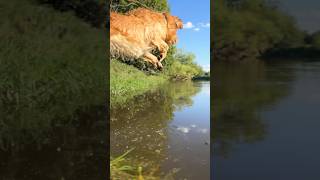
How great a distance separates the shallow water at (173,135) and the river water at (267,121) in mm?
1334

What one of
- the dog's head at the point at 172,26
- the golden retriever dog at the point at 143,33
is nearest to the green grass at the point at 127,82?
the golden retriever dog at the point at 143,33

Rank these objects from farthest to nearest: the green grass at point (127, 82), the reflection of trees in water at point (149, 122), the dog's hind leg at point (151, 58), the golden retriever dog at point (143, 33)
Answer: the green grass at point (127, 82) < the dog's hind leg at point (151, 58) < the golden retriever dog at point (143, 33) < the reflection of trees in water at point (149, 122)

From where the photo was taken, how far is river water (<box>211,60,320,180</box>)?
2.19 metres

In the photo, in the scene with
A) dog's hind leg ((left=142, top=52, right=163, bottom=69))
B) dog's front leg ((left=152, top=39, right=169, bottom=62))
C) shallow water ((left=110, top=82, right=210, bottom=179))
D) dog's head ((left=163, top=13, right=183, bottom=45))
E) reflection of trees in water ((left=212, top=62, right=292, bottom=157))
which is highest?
dog's head ((left=163, top=13, right=183, bottom=45))

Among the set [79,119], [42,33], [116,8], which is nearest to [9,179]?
[79,119]

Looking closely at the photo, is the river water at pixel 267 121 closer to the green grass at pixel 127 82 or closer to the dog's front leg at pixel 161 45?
the dog's front leg at pixel 161 45

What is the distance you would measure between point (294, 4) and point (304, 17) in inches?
3.0

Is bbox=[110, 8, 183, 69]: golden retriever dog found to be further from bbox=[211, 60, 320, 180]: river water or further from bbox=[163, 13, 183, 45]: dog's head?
bbox=[211, 60, 320, 180]: river water

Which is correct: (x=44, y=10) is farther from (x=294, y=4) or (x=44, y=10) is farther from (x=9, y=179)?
(x=294, y=4)

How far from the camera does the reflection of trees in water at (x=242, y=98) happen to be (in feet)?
7.22

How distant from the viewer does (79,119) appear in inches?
174

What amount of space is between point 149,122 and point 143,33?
0.84m

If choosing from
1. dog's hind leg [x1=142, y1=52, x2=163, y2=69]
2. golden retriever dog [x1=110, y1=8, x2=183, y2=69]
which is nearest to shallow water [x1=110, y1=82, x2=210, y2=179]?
dog's hind leg [x1=142, y1=52, x2=163, y2=69]

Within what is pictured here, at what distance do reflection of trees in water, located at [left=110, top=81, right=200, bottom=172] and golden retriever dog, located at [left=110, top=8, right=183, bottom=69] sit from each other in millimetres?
380
